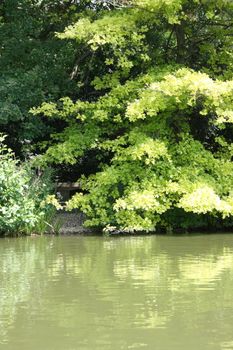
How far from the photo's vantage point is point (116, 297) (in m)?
6.77

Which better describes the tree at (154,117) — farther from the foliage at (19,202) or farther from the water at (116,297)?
the water at (116,297)

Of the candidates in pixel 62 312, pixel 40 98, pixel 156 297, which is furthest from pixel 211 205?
pixel 62 312

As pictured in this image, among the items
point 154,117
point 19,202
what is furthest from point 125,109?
point 19,202

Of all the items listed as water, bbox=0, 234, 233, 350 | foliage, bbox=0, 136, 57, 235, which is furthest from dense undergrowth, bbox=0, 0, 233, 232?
water, bbox=0, 234, 233, 350

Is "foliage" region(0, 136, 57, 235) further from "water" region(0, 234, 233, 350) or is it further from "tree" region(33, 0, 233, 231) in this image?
"water" region(0, 234, 233, 350)

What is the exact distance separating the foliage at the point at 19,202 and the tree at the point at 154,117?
0.78m

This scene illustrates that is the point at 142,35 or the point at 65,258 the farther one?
the point at 142,35

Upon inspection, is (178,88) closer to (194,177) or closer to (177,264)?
(194,177)

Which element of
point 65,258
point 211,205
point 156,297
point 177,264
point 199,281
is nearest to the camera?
point 156,297

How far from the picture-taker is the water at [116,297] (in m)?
5.23

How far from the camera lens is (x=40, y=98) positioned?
1442 cm

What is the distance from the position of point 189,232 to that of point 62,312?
25.7 ft

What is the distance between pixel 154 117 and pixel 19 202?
3.51 metres

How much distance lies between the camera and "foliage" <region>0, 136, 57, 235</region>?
12141 millimetres
